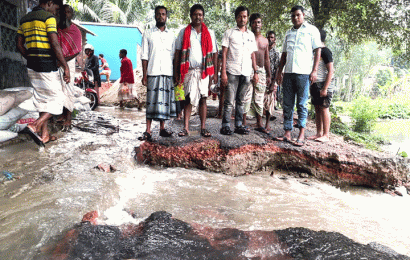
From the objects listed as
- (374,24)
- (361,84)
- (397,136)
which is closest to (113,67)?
(374,24)

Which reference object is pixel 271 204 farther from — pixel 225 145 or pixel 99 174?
pixel 99 174

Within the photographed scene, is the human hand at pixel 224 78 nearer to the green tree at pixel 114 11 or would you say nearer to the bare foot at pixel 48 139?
the bare foot at pixel 48 139

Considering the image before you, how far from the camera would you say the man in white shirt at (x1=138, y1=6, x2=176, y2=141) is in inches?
171

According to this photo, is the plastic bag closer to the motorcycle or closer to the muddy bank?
the muddy bank

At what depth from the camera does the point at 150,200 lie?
3080 mm

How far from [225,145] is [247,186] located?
733mm

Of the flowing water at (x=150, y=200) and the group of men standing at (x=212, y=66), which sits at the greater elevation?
the group of men standing at (x=212, y=66)

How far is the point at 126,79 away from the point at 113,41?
9.22 meters

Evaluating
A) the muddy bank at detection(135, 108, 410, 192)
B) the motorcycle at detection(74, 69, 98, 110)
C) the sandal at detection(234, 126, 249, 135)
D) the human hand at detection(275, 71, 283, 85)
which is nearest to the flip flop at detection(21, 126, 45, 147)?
the muddy bank at detection(135, 108, 410, 192)

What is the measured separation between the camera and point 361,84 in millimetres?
27328

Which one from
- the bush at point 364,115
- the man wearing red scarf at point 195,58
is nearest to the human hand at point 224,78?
the man wearing red scarf at point 195,58

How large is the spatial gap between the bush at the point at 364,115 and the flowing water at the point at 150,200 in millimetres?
6587

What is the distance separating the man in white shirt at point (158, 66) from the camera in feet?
14.3

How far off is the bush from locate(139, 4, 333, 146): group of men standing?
20.7 ft
